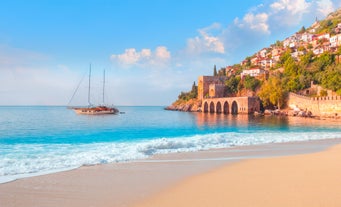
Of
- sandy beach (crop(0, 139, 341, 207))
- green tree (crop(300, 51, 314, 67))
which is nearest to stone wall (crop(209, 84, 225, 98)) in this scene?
green tree (crop(300, 51, 314, 67))

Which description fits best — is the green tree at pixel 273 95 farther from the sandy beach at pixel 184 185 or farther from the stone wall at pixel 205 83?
the sandy beach at pixel 184 185

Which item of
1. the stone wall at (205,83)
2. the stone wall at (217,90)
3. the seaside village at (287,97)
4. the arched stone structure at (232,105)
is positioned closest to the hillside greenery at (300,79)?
the seaside village at (287,97)

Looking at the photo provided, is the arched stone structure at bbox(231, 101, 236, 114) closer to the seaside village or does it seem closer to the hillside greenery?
the seaside village

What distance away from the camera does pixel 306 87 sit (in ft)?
191

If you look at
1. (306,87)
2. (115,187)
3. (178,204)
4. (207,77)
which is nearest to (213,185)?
(178,204)

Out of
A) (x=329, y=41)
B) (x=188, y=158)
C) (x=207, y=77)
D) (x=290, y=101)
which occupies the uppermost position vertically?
(x=329, y=41)

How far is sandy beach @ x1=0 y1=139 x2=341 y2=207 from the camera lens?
5000 millimetres

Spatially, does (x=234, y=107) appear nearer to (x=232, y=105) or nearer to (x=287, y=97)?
(x=232, y=105)

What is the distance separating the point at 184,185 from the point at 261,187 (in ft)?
5.40

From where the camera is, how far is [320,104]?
4547 cm

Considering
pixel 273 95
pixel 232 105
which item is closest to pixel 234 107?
pixel 232 105

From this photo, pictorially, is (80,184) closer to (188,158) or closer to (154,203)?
(154,203)

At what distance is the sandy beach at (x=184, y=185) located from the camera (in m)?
5.00

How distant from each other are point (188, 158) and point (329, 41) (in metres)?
85.9
